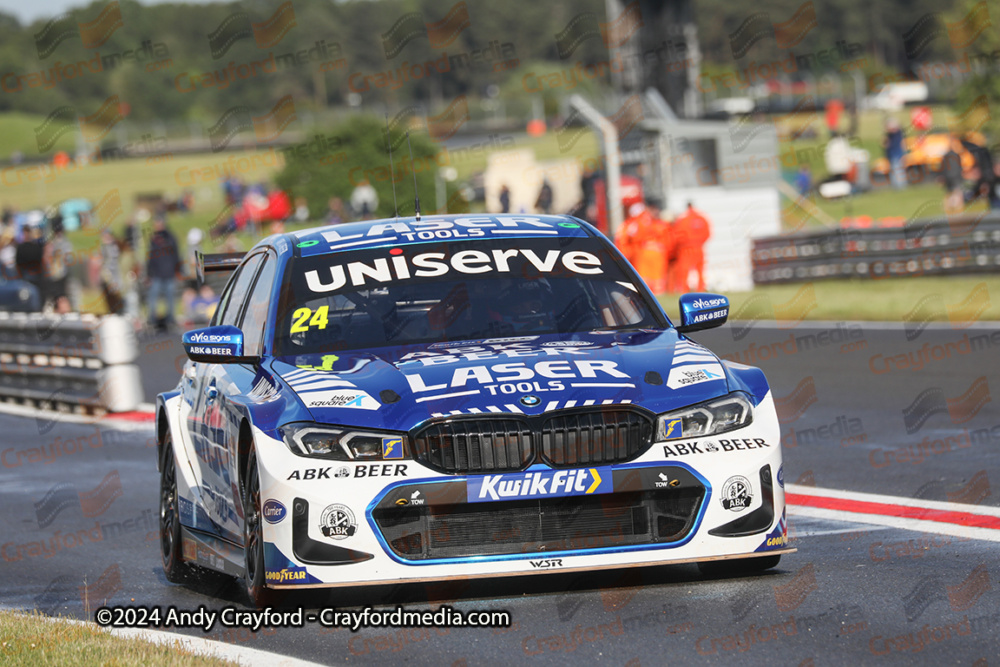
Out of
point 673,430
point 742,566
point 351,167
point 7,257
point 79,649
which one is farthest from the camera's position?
point 351,167

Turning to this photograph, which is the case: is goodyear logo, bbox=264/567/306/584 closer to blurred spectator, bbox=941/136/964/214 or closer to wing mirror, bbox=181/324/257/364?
wing mirror, bbox=181/324/257/364

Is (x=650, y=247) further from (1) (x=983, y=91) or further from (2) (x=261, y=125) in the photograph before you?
(2) (x=261, y=125)

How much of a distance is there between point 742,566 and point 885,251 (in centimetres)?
1864

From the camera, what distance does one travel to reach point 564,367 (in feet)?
19.8

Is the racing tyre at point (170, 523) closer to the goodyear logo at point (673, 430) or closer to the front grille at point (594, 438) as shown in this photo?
the front grille at point (594, 438)

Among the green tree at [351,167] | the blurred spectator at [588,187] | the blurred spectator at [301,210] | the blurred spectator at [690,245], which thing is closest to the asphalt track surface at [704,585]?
Answer: the blurred spectator at [690,245]

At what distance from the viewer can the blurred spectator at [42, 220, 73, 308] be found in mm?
25031

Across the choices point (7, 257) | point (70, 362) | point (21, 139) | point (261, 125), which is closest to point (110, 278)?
point (7, 257)

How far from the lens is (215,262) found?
819 centimetres

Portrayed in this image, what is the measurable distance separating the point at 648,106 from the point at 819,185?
15.2 m

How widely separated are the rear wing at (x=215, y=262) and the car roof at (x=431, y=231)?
747 mm

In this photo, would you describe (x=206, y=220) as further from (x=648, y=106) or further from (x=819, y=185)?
(x=648, y=106)

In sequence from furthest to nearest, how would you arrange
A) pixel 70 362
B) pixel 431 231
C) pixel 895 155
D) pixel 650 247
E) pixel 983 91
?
1. pixel 983 91
2. pixel 895 155
3. pixel 650 247
4. pixel 70 362
5. pixel 431 231

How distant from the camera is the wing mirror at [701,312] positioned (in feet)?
22.8
